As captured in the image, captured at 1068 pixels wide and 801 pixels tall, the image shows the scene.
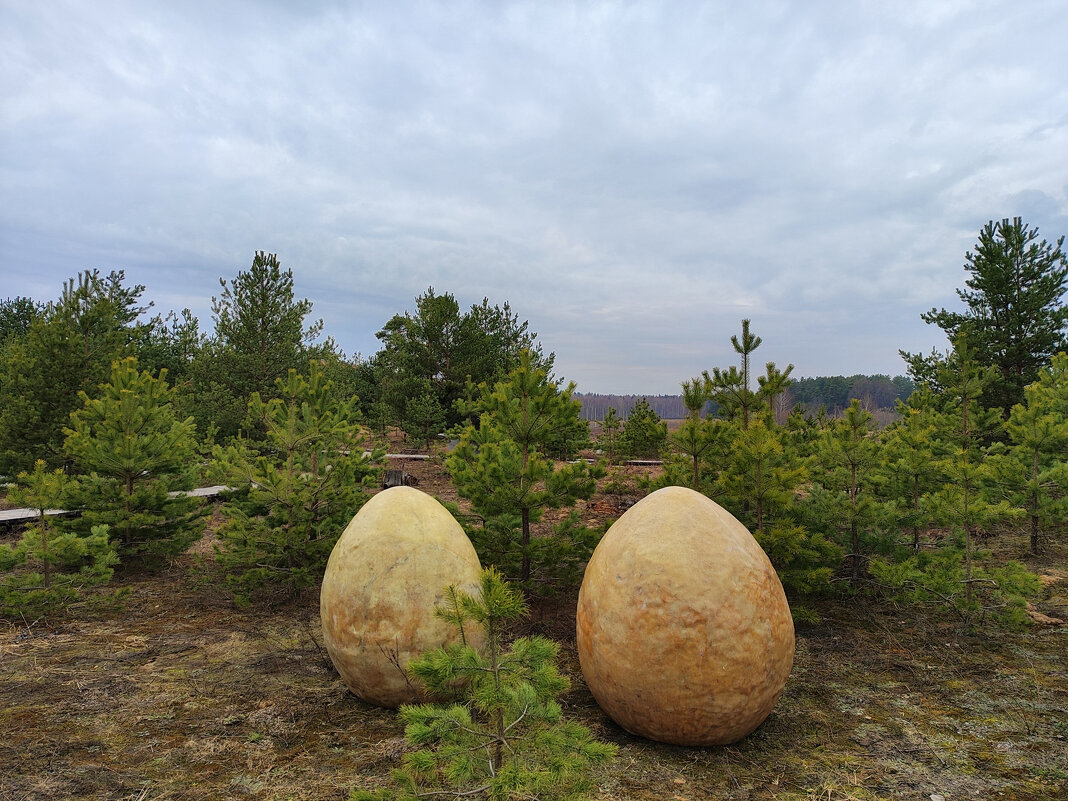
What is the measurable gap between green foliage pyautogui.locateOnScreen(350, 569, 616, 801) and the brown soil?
Result: 3.39ft

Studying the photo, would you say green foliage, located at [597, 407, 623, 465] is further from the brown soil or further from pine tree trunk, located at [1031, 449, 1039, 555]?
the brown soil

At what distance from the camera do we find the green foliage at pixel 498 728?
9.09 feet

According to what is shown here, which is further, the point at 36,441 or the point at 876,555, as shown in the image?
the point at 36,441

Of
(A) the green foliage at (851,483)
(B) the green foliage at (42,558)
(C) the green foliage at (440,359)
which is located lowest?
(B) the green foliage at (42,558)

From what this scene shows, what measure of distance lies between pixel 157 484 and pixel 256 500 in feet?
9.60

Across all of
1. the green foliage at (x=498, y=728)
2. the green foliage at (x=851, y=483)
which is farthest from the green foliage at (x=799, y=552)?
the green foliage at (x=498, y=728)

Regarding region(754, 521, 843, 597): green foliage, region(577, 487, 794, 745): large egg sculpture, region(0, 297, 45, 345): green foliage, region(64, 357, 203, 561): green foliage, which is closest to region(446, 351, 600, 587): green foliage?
region(754, 521, 843, 597): green foliage

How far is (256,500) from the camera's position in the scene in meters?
7.48

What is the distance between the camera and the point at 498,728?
3.19 meters

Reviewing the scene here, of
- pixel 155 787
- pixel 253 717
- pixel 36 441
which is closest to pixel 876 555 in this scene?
pixel 253 717

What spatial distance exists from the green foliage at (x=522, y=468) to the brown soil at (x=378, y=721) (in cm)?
142

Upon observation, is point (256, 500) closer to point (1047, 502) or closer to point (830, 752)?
point (830, 752)

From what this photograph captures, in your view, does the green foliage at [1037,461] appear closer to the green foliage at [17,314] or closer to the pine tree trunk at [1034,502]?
the pine tree trunk at [1034,502]

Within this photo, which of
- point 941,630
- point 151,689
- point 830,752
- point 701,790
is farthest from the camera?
point 941,630
